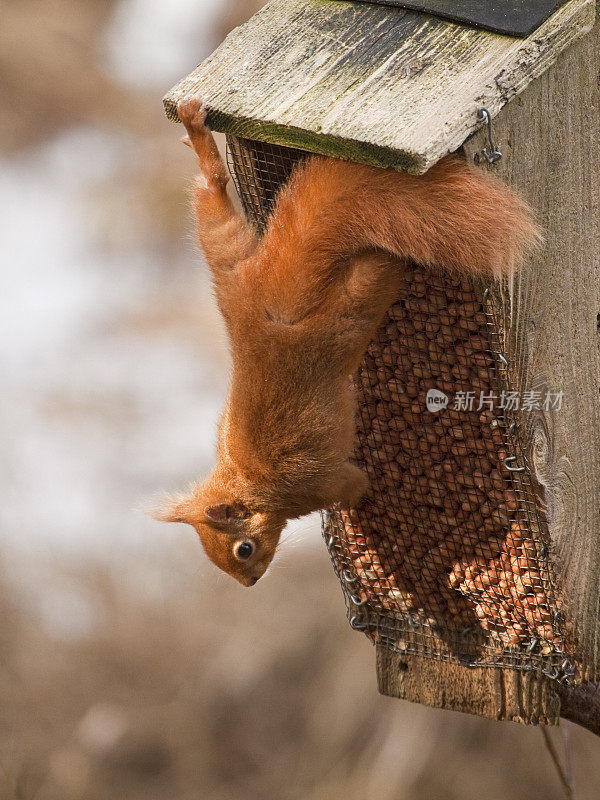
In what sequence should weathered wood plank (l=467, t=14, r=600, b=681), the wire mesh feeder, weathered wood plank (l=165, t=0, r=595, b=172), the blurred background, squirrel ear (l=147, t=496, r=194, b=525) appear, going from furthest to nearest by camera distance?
1. the blurred background
2. squirrel ear (l=147, t=496, r=194, b=525)
3. the wire mesh feeder
4. weathered wood plank (l=467, t=14, r=600, b=681)
5. weathered wood plank (l=165, t=0, r=595, b=172)

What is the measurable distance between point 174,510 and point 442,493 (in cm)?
72

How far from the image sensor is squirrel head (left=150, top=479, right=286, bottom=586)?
275 centimetres

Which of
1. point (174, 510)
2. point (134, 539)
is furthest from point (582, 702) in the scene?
point (134, 539)

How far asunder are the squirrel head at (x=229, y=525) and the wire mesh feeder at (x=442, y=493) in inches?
11.7

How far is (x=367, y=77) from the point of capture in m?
2.33

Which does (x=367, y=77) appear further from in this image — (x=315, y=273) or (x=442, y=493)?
(x=442, y=493)

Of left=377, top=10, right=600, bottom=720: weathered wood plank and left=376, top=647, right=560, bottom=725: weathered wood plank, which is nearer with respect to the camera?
left=377, top=10, right=600, bottom=720: weathered wood plank

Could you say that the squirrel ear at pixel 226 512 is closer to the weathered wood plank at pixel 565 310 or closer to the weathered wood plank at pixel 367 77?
the weathered wood plank at pixel 565 310

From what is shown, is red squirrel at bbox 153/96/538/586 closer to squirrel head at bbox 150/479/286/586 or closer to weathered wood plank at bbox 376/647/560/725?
squirrel head at bbox 150/479/286/586

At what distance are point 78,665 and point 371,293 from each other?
3842 mm

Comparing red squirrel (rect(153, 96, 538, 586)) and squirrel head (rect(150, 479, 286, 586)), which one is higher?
red squirrel (rect(153, 96, 538, 586))

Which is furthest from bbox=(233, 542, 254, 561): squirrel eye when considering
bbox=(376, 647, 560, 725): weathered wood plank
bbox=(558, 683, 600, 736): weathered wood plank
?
bbox=(558, 683, 600, 736): weathered wood plank

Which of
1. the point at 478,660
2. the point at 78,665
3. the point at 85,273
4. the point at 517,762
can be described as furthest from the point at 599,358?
the point at 85,273

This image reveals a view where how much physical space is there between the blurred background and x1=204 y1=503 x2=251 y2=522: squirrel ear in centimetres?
→ 187
